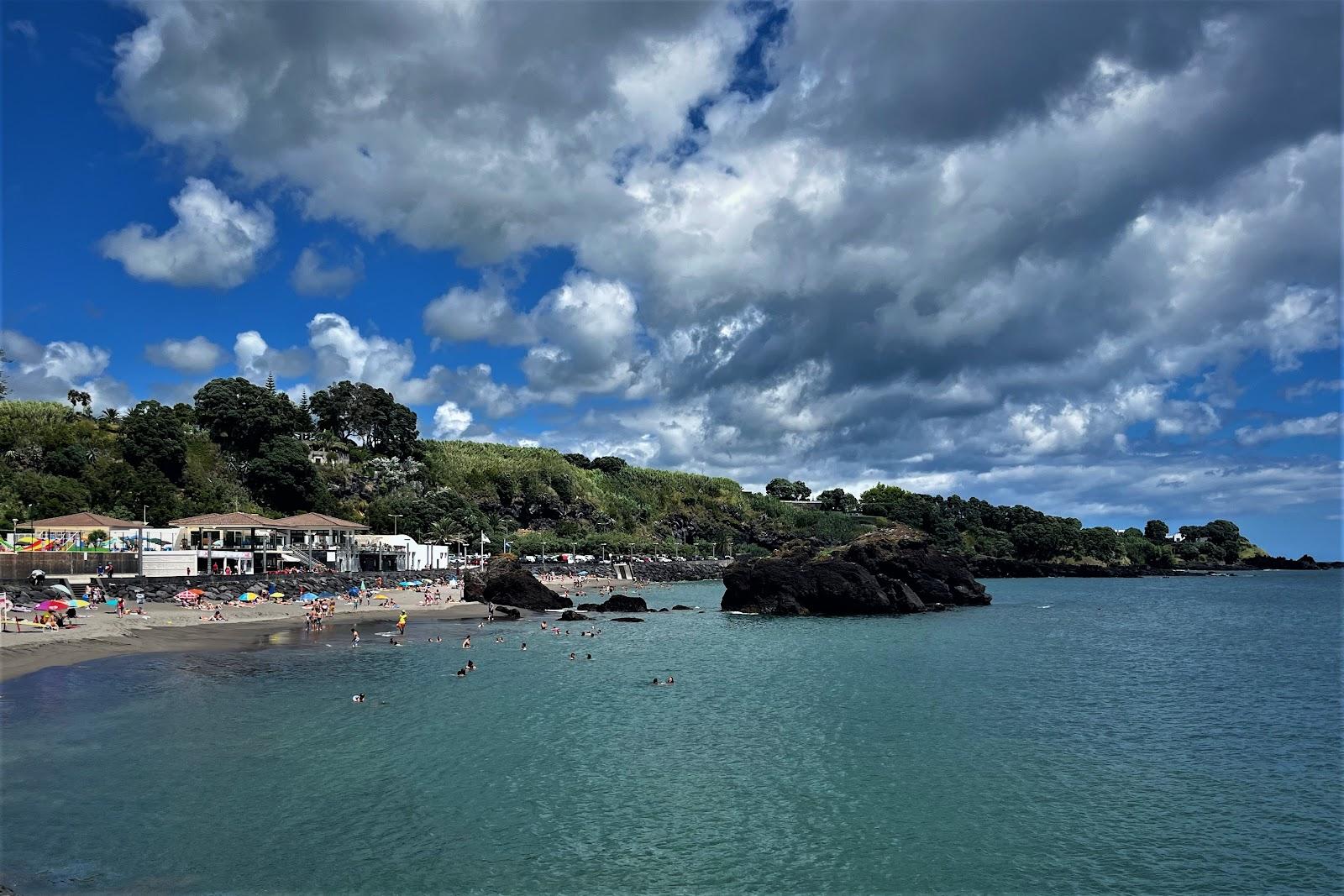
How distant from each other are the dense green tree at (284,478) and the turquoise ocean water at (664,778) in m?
75.9

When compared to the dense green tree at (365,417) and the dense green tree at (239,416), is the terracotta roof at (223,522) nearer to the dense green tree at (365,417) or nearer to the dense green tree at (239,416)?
the dense green tree at (239,416)

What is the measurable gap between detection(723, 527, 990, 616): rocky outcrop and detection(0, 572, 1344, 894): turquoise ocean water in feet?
100

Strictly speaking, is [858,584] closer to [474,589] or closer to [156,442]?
[474,589]

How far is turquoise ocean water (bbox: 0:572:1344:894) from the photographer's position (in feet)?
55.1

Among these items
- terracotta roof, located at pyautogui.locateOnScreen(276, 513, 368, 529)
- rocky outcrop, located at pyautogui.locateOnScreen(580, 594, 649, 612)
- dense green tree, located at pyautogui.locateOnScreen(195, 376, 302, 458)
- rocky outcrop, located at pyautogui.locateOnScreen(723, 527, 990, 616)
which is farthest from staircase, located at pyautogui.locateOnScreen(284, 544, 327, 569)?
rocky outcrop, located at pyautogui.locateOnScreen(723, 527, 990, 616)

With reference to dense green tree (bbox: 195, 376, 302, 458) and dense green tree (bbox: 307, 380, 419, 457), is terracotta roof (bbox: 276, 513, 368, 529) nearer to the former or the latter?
dense green tree (bbox: 195, 376, 302, 458)

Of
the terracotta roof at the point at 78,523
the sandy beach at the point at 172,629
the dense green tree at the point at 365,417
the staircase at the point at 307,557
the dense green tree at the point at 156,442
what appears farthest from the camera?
the dense green tree at the point at 365,417

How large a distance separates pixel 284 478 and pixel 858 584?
81254 mm

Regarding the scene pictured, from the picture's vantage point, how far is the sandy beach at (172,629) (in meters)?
37.9

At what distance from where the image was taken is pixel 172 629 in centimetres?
5084

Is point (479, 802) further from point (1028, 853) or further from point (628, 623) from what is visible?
point (628, 623)

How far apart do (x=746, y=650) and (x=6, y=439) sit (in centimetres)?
9927

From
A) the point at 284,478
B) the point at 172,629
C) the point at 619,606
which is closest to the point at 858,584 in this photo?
the point at 619,606

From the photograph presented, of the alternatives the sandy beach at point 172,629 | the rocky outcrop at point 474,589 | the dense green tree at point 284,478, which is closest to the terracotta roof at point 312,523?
the sandy beach at point 172,629
